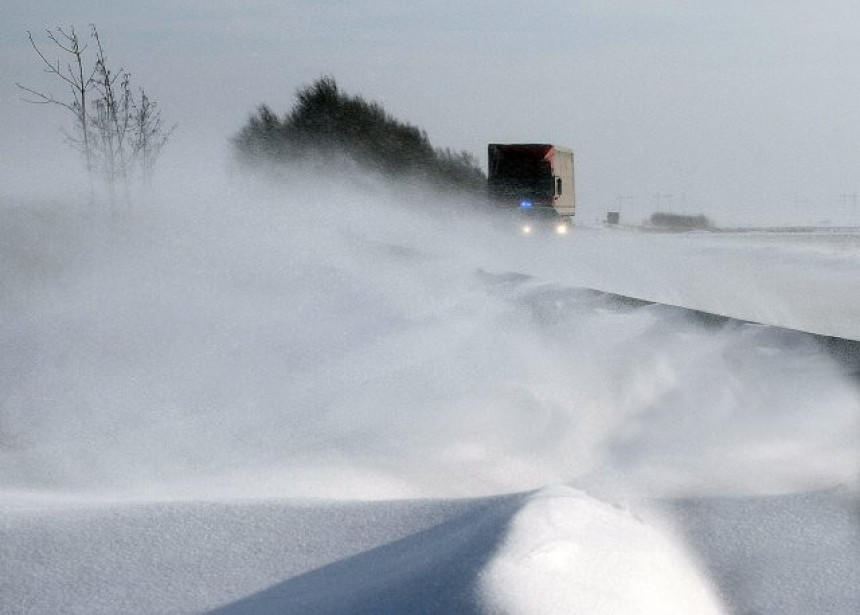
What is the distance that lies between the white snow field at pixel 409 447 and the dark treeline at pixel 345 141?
37063 millimetres

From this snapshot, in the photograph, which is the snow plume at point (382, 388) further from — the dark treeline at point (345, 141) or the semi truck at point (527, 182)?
the dark treeline at point (345, 141)

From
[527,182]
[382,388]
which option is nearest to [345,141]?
[527,182]

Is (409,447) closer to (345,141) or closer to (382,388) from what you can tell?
(382,388)

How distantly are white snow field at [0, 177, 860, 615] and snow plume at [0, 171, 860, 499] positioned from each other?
1.2 inches

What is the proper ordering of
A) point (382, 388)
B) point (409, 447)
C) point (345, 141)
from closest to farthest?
point (409, 447)
point (382, 388)
point (345, 141)

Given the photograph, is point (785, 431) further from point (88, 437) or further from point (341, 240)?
point (341, 240)

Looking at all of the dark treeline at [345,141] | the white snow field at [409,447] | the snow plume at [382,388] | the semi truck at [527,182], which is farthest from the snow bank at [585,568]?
the dark treeline at [345,141]

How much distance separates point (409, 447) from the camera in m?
6.06

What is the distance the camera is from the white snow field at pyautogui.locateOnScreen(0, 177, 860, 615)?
3.52 m

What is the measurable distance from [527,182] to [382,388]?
76.8ft

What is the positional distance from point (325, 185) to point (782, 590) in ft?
138

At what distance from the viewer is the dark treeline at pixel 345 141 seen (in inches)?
2042

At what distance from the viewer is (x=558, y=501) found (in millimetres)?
3873

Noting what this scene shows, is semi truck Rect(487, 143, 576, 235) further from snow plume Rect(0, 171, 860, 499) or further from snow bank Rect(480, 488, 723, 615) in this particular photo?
snow bank Rect(480, 488, 723, 615)
